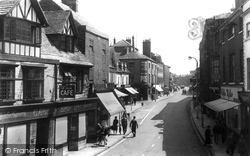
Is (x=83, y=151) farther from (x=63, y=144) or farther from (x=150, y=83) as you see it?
(x=150, y=83)

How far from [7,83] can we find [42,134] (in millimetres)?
4553

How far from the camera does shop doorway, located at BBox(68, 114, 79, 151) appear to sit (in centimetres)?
1801

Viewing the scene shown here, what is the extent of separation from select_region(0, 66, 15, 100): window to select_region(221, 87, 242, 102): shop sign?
17.2 meters

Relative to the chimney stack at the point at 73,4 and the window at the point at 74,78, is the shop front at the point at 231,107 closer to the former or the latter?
the window at the point at 74,78

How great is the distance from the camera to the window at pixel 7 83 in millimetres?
11789

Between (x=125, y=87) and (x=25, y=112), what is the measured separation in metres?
40.0

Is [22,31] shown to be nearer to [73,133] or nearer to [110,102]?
[73,133]

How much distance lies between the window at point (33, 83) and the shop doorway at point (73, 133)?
4143 millimetres

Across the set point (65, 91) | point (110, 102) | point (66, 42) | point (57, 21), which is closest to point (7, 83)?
point (65, 91)

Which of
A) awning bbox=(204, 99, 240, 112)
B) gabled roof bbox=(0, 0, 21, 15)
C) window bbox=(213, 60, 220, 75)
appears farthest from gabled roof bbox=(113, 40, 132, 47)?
gabled roof bbox=(0, 0, 21, 15)

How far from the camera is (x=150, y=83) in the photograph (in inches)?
2640

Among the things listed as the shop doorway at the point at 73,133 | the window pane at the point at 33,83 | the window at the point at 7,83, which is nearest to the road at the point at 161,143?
the shop doorway at the point at 73,133

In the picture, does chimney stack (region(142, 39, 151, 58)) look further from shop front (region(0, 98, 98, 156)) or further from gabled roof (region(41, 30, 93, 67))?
gabled roof (region(41, 30, 93, 67))

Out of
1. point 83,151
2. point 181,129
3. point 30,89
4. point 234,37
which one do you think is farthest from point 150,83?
point 30,89
